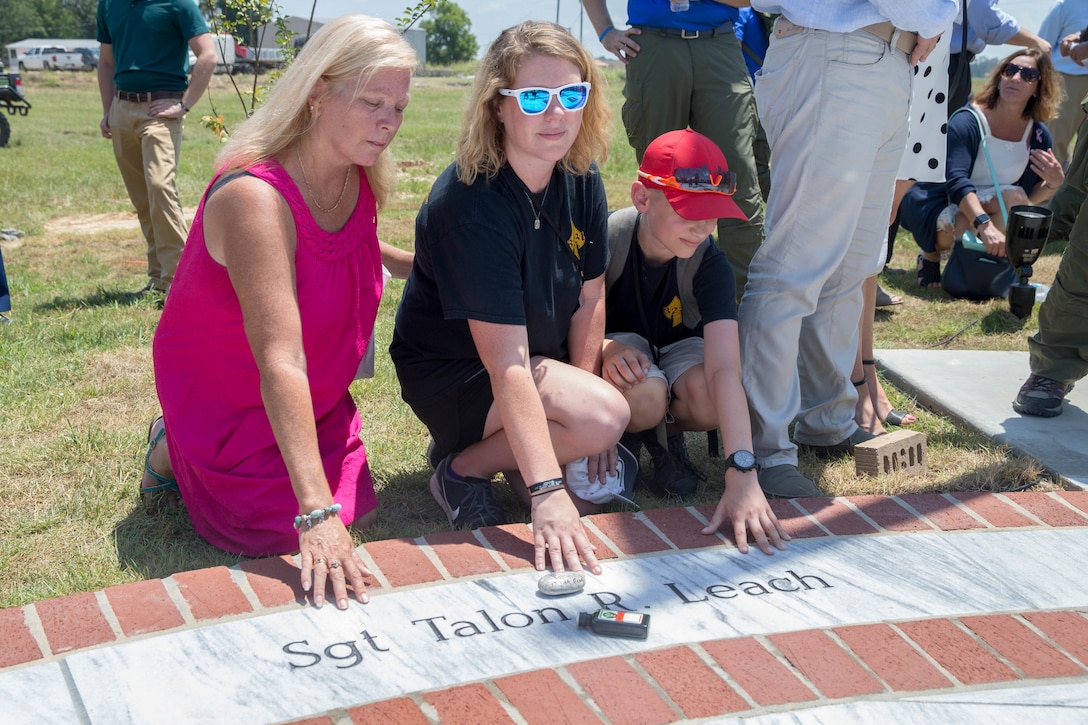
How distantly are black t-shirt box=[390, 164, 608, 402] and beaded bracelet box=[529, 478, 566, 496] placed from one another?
39 cm

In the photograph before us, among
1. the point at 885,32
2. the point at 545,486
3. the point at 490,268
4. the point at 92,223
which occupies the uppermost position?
the point at 885,32

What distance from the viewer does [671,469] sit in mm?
2902

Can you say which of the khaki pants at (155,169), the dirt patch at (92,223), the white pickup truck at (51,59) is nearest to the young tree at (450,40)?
the white pickup truck at (51,59)

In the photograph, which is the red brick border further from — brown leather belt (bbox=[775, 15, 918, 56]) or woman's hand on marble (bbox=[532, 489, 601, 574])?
brown leather belt (bbox=[775, 15, 918, 56])

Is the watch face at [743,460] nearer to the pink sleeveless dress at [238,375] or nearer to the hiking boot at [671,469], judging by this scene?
the hiking boot at [671,469]

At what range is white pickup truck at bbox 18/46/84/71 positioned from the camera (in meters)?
54.2

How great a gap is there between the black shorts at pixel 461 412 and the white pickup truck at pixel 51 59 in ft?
192

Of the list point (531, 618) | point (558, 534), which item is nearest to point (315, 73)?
point (558, 534)

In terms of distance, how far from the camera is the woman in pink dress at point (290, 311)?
2.21 metres

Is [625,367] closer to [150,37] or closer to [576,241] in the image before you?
[576,241]

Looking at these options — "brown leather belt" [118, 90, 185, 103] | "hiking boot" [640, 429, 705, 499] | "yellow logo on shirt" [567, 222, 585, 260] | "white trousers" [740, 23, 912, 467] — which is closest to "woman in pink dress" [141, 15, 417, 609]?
"yellow logo on shirt" [567, 222, 585, 260]

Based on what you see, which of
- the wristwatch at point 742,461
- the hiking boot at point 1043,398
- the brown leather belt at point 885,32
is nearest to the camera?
the wristwatch at point 742,461

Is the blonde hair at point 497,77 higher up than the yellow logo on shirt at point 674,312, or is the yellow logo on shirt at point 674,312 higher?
the blonde hair at point 497,77

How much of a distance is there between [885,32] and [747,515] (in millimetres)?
1358
